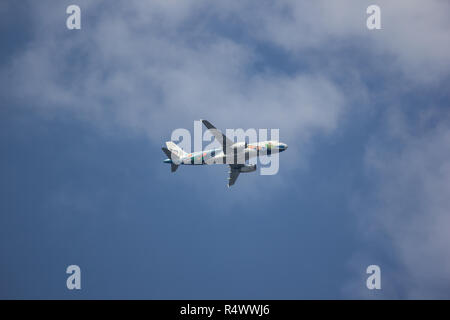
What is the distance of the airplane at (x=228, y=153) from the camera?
390 ft

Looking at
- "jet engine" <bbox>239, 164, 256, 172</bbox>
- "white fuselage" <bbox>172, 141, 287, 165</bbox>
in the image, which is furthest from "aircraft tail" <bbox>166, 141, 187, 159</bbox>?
"jet engine" <bbox>239, 164, 256, 172</bbox>

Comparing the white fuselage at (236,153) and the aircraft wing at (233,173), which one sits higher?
the white fuselage at (236,153)

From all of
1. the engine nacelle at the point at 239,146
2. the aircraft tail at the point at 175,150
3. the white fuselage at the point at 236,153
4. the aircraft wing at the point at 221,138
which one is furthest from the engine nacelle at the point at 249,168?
the aircraft tail at the point at 175,150

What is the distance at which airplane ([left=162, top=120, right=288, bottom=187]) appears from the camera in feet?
390

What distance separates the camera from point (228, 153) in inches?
4779

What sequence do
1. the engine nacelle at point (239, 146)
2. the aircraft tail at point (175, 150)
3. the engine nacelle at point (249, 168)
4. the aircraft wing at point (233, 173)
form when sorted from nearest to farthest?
the engine nacelle at point (239, 146) → the aircraft tail at point (175, 150) → the engine nacelle at point (249, 168) → the aircraft wing at point (233, 173)

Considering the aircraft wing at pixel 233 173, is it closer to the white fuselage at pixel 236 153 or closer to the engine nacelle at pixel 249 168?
the engine nacelle at pixel 249 168

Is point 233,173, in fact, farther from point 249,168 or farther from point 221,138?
point 221,138

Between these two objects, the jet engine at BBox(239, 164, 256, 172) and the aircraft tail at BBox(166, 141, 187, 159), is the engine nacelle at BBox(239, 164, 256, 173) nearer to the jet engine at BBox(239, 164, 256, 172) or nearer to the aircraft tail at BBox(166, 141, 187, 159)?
the jet engine at BBox(239, 164, 256, 172)

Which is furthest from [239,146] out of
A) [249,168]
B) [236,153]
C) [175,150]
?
[175,150]

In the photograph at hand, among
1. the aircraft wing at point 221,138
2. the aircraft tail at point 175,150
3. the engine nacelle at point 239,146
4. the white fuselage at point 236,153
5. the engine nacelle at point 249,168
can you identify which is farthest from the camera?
the engine nacelle at point 249,168
